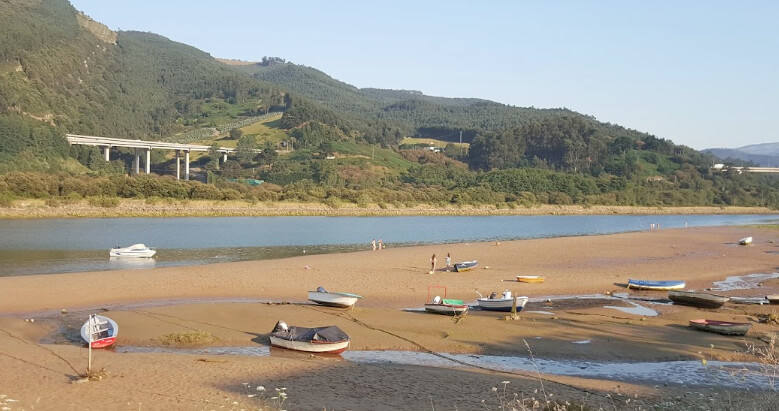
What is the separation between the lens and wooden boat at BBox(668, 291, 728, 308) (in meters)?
28.1

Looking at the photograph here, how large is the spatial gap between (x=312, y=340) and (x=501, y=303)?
9.18 metres

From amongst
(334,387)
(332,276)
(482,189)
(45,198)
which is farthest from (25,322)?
(482,189)

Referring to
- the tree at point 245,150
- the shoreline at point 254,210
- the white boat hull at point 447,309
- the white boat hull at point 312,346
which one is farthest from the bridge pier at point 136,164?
the white boat hull at point 312,346

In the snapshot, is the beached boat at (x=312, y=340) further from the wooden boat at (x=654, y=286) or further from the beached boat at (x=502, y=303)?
the wooden boat at (x=654, y=286)

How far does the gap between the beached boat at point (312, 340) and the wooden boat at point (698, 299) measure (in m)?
16.2

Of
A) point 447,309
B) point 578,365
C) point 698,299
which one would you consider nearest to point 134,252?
point 447,309

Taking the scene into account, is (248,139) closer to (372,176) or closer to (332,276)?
(372,176)

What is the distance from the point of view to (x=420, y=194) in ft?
397

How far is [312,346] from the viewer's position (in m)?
19.6

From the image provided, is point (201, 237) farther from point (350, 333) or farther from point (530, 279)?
point (350, 333)

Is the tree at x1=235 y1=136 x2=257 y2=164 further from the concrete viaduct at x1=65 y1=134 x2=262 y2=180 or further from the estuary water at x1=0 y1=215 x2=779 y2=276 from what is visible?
the estuary water at x1=0 y1=215 x2=779 y2=276

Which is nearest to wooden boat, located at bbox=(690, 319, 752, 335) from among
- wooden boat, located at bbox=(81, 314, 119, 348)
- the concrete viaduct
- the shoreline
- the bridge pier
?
wooden boat, located at bbox=(81, 314, 119, 348)

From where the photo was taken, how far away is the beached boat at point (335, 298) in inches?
1017

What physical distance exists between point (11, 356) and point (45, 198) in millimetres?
67617
